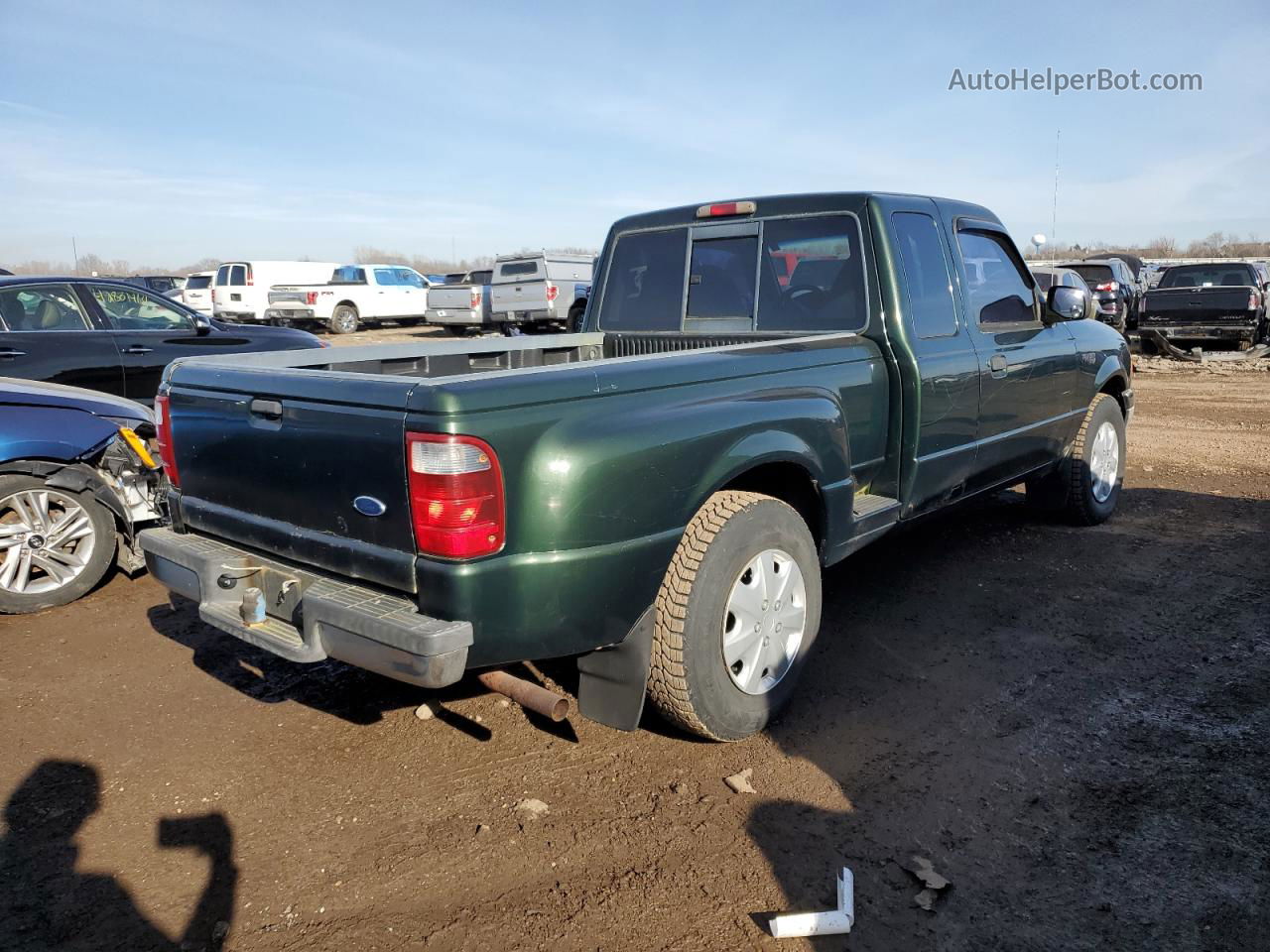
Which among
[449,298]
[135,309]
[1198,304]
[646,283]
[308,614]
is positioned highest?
[646,283]

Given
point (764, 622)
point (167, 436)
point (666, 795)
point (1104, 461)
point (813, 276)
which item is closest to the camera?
point (666, 795)

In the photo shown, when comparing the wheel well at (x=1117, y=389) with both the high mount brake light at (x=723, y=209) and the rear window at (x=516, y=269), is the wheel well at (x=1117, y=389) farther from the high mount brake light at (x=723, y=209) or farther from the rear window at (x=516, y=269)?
the rear window at (x=516, y=269)

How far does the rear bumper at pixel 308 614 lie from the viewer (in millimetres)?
2504

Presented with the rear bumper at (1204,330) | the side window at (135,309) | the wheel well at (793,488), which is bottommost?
the wheel well at (793,488)

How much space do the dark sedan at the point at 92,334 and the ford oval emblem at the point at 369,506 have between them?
19.1ft

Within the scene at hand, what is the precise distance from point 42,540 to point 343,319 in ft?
70.7

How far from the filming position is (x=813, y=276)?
4.35 meters

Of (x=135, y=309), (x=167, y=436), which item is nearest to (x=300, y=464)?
(x=167, y=436)

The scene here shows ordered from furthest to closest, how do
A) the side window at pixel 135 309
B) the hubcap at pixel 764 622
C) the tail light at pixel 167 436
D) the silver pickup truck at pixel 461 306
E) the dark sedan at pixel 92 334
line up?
the silver pickup truck at pixel 461 306 < the side window at pixel 135 309 < the dark sedan at pixel 92 334 < the tail light at pixel 167 436 < the hubcap at pixel 764 622

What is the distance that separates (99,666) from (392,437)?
2635 mm

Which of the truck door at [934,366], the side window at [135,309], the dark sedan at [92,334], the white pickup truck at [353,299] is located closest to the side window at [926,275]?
the truck door at [934,366]

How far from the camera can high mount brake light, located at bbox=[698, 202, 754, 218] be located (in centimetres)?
451

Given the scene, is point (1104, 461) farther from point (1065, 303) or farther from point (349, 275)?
point (349, 275)

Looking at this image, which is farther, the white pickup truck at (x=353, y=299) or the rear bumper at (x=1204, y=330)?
the white pickup truck at (x=353, y=299)
